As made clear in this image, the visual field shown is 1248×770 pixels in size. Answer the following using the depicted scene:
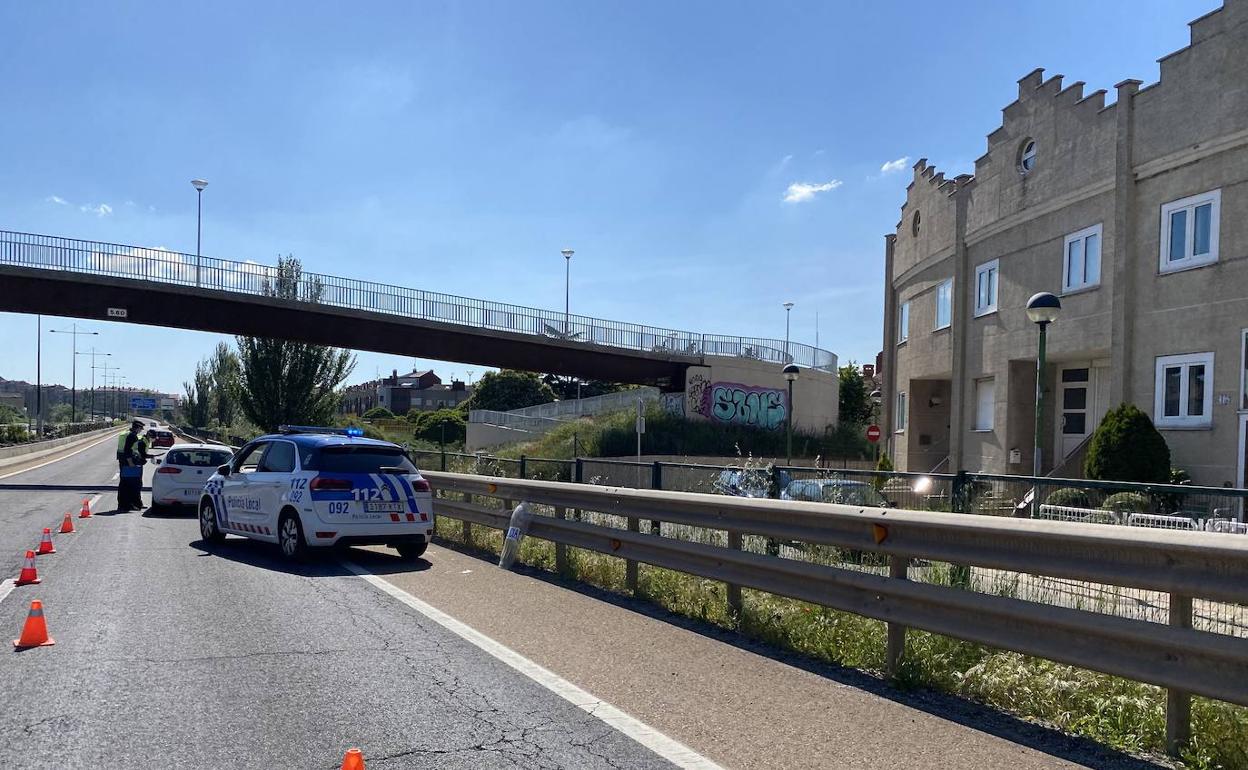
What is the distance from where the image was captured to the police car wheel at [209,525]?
1354 cm

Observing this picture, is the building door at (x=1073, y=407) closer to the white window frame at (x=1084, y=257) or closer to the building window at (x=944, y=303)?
the white window frame at (x=1084, y=257)

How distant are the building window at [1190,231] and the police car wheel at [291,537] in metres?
16.2

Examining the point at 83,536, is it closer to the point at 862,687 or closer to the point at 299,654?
the point at 299,654

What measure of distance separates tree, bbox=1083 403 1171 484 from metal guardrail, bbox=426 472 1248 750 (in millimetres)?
12601

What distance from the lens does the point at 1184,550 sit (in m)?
4.39

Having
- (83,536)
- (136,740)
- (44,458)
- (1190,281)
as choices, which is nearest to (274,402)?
(44,458)

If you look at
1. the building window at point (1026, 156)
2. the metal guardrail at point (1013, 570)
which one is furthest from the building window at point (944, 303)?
the metal guardrail at point (1013, 570)

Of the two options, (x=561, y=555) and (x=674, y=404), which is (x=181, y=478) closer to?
(x=561, y=555)

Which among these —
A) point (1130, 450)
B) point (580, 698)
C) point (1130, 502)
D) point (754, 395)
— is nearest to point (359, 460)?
point (580, 698)

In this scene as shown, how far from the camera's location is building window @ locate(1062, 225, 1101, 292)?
20297 millimetres

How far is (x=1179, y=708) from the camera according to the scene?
4.60 metres

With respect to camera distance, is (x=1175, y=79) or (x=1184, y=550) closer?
(x=1184, y=550)

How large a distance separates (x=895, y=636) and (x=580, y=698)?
203 cm

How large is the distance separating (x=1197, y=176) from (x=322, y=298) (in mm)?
27401
